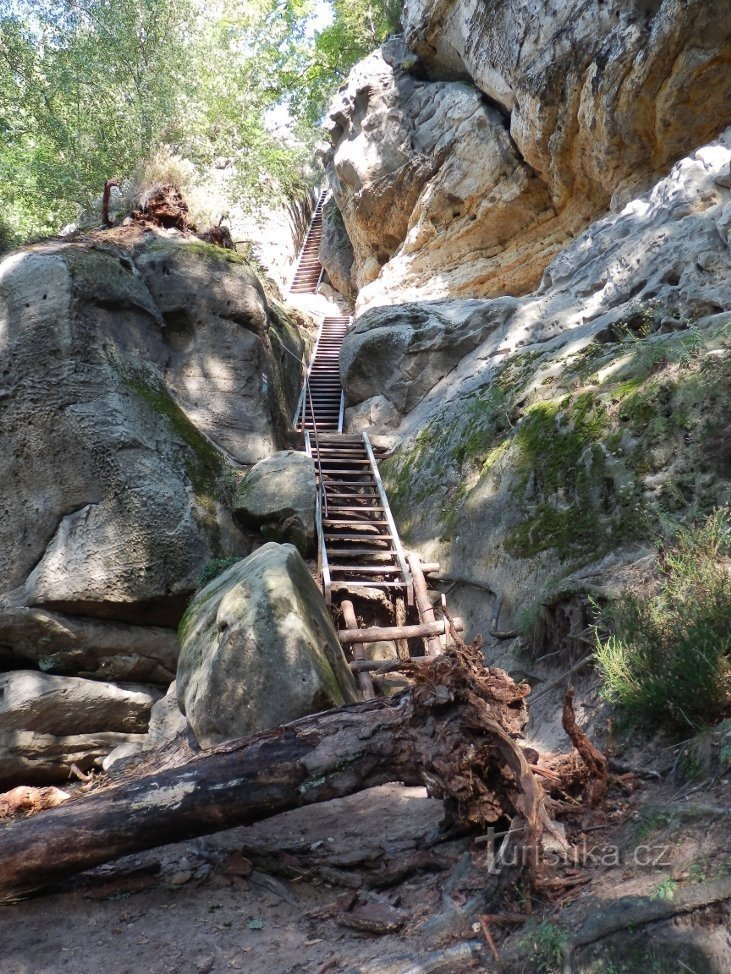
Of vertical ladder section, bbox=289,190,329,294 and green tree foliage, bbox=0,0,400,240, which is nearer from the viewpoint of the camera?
green tree foliage, bbox=0,0,400,240

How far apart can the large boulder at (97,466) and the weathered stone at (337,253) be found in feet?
43.2

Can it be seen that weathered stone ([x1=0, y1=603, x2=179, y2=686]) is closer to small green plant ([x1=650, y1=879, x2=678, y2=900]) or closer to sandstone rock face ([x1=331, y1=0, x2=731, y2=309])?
small green plant ([x1=650, y1=879, x2=678, y2=900])

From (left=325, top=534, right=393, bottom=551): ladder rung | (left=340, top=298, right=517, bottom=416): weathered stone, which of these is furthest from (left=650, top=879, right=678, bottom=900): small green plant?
(left=340, top=298, right=517, bottom=416): weathered stone

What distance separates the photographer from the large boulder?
25.8 ft

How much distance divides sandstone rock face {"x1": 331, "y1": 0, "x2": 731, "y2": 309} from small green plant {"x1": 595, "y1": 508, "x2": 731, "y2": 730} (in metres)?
9.20

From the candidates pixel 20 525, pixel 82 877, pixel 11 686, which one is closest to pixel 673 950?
pixel 82 877

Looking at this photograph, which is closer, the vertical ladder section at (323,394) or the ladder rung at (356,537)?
the ladder rung at (356,537)

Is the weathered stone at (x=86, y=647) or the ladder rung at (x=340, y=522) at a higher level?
the ladder rung at (x=340, y=522)

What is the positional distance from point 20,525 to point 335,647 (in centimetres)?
415

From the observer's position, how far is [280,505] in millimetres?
9258

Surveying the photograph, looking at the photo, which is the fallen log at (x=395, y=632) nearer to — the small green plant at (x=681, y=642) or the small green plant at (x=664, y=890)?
the small green plant at (x=681, y=642)

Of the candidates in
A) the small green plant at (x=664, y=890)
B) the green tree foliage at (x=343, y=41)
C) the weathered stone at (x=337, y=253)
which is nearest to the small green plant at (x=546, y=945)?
the small green plant at (x=664, y=890)

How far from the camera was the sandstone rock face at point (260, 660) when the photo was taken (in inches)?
214

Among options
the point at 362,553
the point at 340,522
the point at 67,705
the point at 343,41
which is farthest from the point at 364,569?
the point at 343,41
